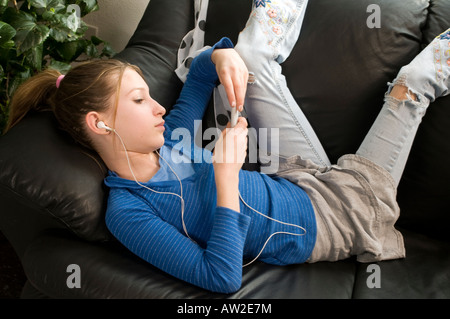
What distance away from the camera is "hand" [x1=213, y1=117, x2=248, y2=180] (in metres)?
0.93

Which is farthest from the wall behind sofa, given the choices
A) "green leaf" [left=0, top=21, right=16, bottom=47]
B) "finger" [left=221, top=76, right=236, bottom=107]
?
"finger" [left=221, top=76, right=236, bottom=107]

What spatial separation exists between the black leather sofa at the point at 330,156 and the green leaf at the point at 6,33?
338 mm

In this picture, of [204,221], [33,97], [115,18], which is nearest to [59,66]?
[33,97]

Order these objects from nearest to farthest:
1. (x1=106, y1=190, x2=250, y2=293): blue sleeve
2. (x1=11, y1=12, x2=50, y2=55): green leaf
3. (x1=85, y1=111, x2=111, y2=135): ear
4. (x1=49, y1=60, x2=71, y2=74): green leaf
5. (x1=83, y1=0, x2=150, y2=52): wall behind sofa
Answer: (x1=106, y1=190, x2=250, y2=293): blue sleeve, (x1=85, y1=111, x2=111, y2=135): ear, (x1=11, y1=12, x2=50, y2=55): green leaf, (x1=49, y1=60, x2=71, y2=74): green leaf, (x1=83, y1=0, x2=150, y2=52): wall behind sofa

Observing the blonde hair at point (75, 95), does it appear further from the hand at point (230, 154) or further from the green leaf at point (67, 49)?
the green leaf at point (67, 49)

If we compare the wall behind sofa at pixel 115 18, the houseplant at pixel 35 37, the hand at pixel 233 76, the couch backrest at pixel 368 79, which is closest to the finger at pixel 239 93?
the hand at pixel 233 76

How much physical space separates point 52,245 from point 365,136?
0.91 meters

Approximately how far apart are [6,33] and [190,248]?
88cm

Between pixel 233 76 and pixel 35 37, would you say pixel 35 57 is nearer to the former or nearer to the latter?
pixel 35 37

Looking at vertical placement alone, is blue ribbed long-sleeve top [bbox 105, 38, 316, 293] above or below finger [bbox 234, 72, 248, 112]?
below

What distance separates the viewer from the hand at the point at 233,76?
102cm

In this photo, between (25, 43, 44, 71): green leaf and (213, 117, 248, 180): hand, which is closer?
(213, 117, 248, 180): hand

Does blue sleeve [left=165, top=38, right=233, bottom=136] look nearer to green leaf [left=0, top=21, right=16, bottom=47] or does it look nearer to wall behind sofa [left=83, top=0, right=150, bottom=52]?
green leaf [left=0, top=21, right=16, bottom=47]
